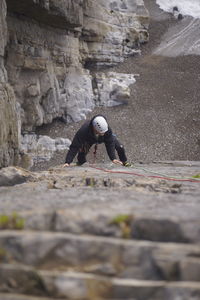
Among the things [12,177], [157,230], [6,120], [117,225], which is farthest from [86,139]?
[157,230]

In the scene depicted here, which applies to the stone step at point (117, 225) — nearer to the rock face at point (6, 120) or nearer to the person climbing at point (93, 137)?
the person climbing at point (93, 137)

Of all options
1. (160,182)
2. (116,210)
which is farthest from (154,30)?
(116,210)

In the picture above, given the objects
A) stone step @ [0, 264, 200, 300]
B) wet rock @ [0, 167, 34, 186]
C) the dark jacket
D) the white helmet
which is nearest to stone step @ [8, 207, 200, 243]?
stone step @ [0, 264, 200, 300]

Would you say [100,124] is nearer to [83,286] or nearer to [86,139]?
[86,139]

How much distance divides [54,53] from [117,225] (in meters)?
22.6

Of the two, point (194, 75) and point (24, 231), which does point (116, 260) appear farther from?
point (194, 75)

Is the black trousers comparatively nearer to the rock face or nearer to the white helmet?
the white helmet

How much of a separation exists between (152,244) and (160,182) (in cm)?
494

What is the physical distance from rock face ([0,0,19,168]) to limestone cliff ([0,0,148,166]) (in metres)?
0.04

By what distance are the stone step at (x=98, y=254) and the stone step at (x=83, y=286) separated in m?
0.10

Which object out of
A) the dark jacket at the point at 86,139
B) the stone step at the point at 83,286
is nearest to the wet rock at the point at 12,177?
the dark jacket at the point at 86,139

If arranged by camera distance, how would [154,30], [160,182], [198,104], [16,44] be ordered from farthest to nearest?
[154,30], [198,104], [16,44], [160,182]

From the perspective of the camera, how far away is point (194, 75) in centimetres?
3022

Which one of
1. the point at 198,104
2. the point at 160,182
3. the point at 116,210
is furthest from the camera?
the point at 198,104
